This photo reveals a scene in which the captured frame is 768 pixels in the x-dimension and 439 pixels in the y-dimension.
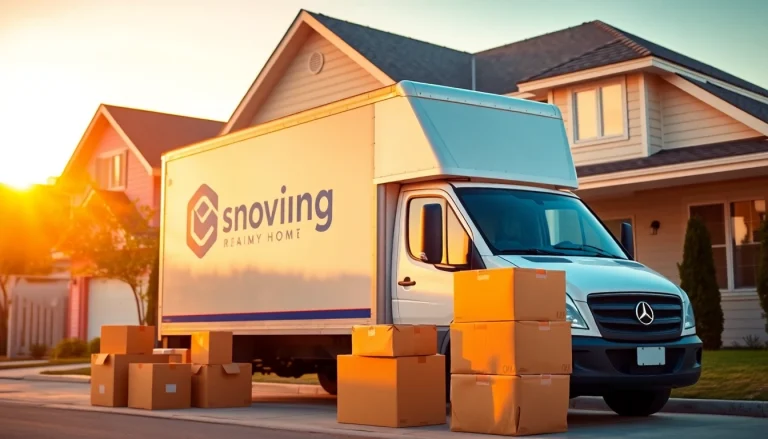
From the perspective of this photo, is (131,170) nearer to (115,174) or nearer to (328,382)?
(115,174)

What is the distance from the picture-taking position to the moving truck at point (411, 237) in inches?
A: 406

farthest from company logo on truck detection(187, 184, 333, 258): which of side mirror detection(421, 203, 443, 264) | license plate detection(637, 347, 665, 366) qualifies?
license plate detection(637, 347, 665, 366)

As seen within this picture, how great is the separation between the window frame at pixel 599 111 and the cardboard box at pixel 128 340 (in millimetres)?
11214

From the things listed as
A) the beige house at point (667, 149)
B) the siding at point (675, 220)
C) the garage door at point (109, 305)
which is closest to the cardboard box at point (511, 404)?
the beige house at point (667, 149)

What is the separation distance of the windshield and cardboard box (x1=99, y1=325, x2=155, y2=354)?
5.21 m

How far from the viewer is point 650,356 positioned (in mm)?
10180

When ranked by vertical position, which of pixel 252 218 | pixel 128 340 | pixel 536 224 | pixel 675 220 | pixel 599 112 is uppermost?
pixel 599 112

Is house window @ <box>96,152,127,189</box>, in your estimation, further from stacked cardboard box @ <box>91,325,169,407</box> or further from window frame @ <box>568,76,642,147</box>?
stacked cardboard box @ <box>91,325,169,407</box>

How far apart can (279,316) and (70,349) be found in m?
19.0

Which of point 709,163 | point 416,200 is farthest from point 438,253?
point 709,163

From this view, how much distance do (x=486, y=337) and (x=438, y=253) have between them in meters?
1.49

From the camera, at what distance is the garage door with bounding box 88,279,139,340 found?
3288cm

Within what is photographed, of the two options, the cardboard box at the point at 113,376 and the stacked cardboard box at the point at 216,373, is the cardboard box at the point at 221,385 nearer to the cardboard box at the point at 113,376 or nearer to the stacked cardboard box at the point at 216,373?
the stacked cardboard box at the point at 216,373

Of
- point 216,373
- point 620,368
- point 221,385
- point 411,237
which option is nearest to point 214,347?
point 216,373
